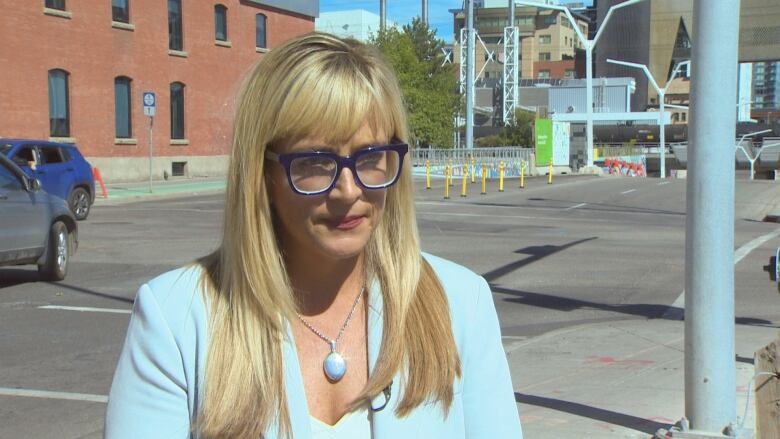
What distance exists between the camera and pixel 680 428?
17.2 ft

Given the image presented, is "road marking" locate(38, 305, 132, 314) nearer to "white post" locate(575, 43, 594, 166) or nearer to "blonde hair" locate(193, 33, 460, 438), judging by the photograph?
"blonde hair" locate(193, 33, 460, 438)

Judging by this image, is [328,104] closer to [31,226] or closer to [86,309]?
[86,309]

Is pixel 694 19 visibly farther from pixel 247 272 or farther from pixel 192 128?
pixel 192 128

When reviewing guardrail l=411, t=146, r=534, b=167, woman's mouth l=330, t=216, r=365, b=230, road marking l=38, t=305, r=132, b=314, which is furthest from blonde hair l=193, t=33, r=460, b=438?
guardrail l=411, t=146, r=534, b=167

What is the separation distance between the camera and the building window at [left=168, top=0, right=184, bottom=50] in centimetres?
3622

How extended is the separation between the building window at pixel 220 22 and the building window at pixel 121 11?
205 inches

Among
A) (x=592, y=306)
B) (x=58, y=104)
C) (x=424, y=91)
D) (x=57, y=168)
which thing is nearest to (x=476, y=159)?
(x=424, y=91)

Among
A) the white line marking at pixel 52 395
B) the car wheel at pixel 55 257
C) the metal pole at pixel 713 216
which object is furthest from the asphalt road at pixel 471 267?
the metal pole at pixel 713 216

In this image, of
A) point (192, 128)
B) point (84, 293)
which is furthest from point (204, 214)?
point (192, 128)

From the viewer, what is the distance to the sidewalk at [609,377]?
5.73 meters

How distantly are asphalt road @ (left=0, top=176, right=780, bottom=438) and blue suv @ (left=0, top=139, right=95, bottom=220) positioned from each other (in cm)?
64

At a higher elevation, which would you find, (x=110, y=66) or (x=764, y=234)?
(x=110, y=66)

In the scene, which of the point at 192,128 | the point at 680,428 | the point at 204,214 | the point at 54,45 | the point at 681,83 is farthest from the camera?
the point at 681,83

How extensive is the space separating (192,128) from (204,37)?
373 centimetres
